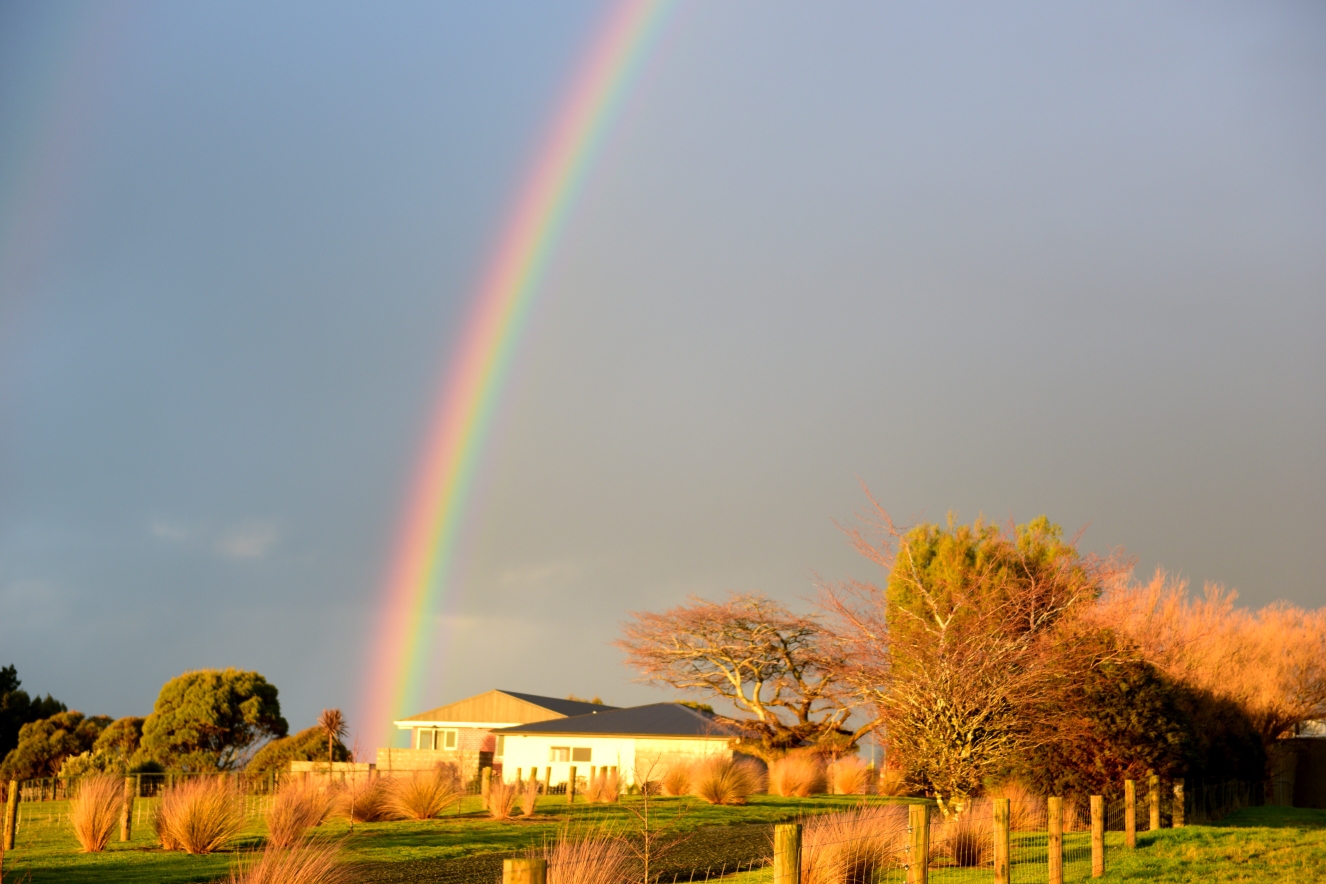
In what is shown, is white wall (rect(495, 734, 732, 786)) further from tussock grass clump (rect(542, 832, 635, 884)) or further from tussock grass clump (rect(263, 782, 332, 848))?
tussock grass clump (rect(542, 832, 635, 884))

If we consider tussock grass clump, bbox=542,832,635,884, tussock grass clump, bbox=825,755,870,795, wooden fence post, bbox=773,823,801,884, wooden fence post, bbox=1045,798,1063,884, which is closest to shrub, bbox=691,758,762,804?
tussock grass clump, bbox=825,755,870,795

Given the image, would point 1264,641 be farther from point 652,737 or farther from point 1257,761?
point 652,737

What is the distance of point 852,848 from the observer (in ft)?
35.5

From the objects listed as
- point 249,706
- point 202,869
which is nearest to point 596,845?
point 202,869

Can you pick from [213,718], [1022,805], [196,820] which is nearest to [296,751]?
[213,718]

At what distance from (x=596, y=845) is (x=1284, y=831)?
47.8 feet

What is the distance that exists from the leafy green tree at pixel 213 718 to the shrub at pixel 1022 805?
37.2 meters

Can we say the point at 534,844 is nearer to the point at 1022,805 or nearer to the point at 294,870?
the point at 1022,805

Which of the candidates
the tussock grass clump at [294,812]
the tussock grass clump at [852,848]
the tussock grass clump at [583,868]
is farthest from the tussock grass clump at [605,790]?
the tussock grass clump at [583,868]

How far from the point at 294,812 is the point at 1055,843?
11.0 metres

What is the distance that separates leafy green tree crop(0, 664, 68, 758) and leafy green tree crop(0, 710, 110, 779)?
0.84 meters

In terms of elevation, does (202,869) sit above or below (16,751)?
above

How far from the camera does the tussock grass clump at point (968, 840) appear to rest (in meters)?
13.6

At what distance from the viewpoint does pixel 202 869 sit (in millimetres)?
14875
